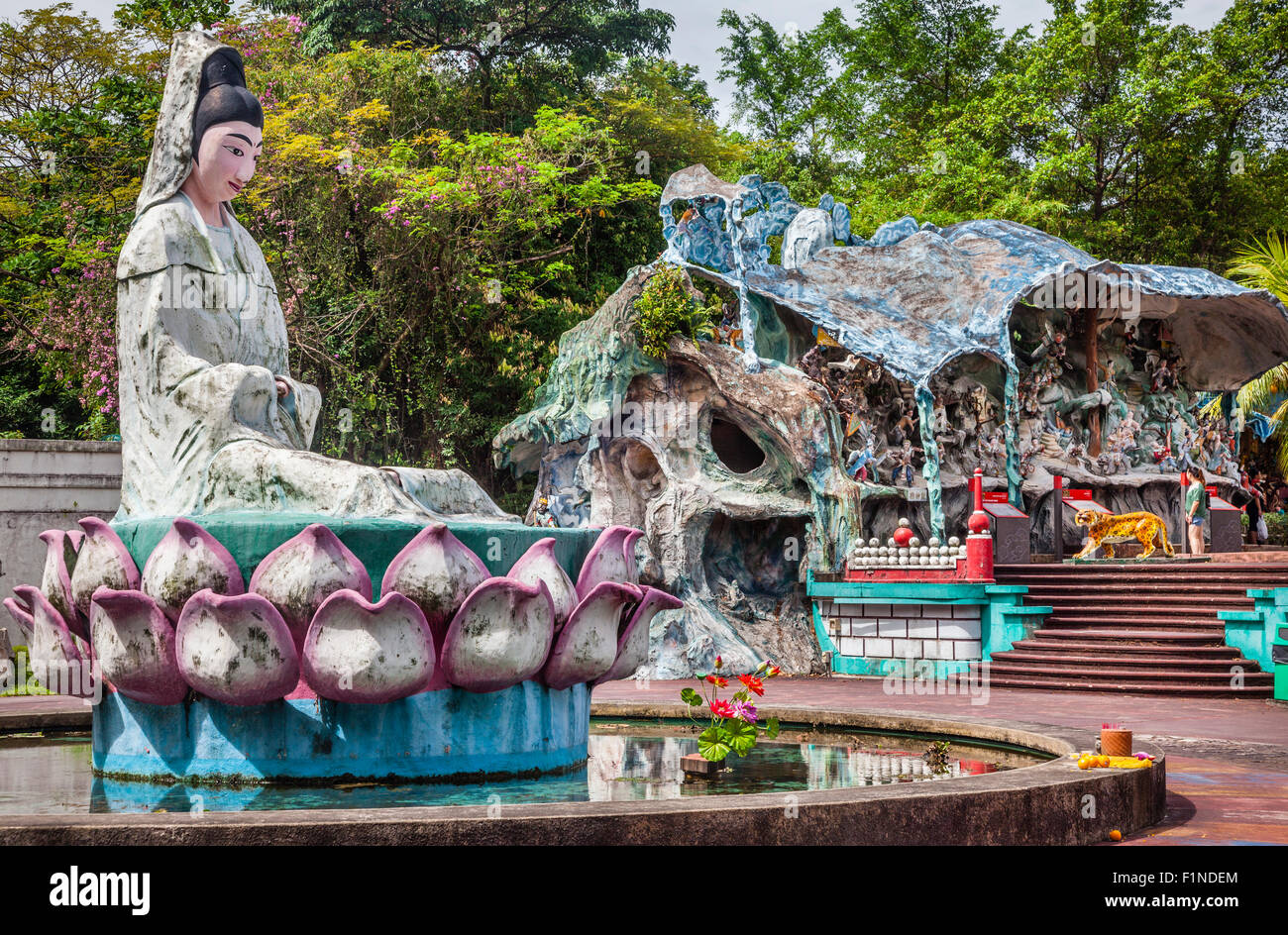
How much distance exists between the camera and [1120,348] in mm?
23031

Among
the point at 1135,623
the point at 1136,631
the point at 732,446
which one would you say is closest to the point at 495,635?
the point at 1136,631

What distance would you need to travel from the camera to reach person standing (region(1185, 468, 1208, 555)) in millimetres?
19844

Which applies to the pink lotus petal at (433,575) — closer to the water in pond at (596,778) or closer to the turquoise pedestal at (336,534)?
the turquoise pedestal at (336,534)

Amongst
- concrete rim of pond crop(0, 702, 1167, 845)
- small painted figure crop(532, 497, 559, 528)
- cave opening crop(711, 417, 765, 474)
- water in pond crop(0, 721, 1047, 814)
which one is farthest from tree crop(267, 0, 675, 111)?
concrete rim of pond crop(0, 702, 1167, 845)

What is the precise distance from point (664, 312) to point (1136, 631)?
265 inches

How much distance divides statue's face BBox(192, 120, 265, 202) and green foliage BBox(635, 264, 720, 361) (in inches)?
409

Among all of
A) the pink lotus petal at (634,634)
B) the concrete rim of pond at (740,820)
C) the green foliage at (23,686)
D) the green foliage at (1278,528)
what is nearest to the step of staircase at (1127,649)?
the concrete rim of pond at (740,820)

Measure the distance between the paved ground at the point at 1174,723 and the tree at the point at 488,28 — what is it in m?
15.5

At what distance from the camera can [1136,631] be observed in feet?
49.4

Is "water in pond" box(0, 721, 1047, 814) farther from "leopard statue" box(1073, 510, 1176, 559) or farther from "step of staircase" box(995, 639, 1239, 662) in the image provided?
"leopard statue" box(1073, 510, 1176, 559)

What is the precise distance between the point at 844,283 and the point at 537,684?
1419cm

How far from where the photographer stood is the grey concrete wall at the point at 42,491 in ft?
53.8
